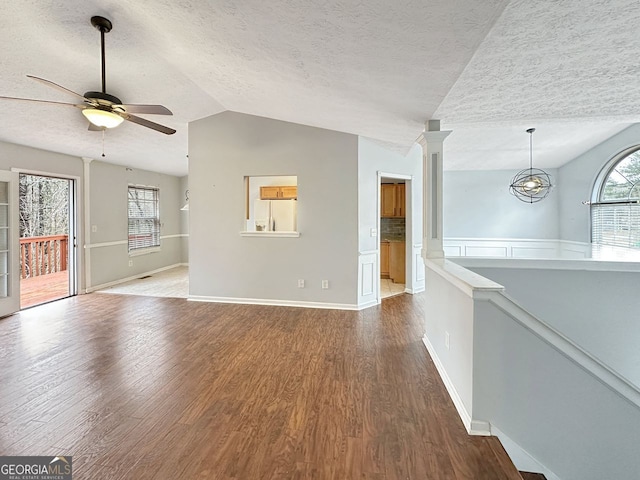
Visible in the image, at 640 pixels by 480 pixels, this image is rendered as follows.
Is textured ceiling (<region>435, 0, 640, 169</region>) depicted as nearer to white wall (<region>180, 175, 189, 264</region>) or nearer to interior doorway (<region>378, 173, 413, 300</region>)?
interior doorway (<region>378, 173, 413, 300</region>)

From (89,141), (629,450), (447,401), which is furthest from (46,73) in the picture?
(629,450)

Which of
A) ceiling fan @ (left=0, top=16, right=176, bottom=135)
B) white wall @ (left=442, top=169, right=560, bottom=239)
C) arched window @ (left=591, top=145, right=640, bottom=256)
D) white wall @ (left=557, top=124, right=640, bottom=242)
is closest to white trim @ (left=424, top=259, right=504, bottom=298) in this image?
Result: ceiling fan @ (left=0, top=16, right=176, bottom=135)

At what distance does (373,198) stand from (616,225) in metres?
4.20

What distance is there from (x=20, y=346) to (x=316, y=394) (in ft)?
10.6

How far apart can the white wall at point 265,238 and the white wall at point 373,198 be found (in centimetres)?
14

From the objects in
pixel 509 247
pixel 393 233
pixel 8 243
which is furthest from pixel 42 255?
pixel 509 247

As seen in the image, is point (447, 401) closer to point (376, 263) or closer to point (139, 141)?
point (376, 263)

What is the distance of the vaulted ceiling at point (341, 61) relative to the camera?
167 centimetres

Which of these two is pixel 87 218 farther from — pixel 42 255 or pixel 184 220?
pixel 184 220

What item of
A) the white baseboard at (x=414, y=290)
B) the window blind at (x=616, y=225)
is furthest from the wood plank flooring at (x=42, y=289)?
the window blind at (x=616, y=225)

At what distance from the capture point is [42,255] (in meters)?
6.13

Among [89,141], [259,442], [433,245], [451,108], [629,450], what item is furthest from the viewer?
[89,141]

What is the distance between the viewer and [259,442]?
5.96ft

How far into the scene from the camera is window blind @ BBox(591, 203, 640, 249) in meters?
4.81
